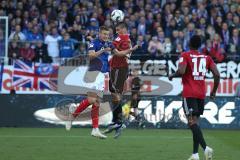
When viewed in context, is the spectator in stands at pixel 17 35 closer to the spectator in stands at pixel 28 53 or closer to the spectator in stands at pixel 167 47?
the spectator in stands at pixel 28 53

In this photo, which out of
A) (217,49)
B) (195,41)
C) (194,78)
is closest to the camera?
(195,41)

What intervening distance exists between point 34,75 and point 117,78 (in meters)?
8.89

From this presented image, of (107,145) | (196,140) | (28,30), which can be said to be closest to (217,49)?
(28,30)

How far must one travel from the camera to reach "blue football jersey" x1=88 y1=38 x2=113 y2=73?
633 inches

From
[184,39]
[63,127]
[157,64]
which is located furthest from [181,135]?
[184,39]

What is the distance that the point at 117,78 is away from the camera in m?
17.0

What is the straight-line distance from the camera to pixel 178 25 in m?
27.9

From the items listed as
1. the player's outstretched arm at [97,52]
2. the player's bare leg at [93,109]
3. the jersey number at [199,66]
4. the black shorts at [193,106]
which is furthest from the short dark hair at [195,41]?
the player's bare leg at [93,109]

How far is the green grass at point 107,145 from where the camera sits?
14648 millimetres

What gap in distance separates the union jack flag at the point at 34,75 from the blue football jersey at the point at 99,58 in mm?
8999

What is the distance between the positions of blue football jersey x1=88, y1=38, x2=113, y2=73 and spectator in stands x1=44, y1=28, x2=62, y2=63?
31.6 feet

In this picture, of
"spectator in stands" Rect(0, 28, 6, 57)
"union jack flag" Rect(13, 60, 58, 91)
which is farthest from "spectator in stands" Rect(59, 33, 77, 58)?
"spectator in stands" Rect(0, 28, 6, 57)

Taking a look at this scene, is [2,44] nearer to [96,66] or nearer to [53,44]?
[53,44]

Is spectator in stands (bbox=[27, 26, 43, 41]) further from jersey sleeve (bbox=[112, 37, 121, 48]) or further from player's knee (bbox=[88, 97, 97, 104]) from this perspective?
player's knee (bbox=[88, 97, 97, 104])
